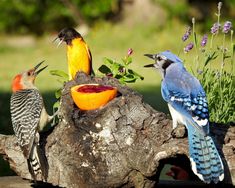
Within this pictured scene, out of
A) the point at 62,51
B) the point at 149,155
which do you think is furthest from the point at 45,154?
the point at 62,51

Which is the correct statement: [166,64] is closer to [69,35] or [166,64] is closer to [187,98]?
[187,98]

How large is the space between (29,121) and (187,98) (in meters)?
1.36

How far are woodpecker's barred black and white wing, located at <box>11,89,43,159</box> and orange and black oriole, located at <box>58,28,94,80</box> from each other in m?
0.72

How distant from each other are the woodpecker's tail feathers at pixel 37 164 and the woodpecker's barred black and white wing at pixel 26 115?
5cm

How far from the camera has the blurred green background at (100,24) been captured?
20.5 meters

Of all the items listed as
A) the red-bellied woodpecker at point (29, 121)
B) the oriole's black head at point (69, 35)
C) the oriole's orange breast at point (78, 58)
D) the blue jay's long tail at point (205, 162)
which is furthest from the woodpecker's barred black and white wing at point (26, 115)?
the blue jay's long tail at point (205, 162)

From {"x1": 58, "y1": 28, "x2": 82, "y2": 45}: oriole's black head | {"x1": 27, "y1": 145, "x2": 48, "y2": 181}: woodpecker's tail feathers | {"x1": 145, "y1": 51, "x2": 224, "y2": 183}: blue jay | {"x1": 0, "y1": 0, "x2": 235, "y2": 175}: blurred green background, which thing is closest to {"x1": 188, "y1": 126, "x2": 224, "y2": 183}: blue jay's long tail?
{"x1": 145, "y1": 51, "x2": 224, "y2": 183}: blue jay

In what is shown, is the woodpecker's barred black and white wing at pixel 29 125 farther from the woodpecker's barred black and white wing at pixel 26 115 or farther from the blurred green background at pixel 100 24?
the blurred green background at pixel 100 24

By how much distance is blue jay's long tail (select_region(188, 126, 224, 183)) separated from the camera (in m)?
5.69

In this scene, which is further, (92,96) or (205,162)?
(92,96)

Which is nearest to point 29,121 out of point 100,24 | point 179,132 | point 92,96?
point 92,96

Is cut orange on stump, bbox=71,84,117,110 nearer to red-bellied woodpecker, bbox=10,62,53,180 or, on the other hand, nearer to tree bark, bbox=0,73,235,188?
tree bark, bbox=0,73,235,188

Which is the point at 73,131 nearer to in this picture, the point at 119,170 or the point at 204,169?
the point at 119,170

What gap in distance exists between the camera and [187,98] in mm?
5996
